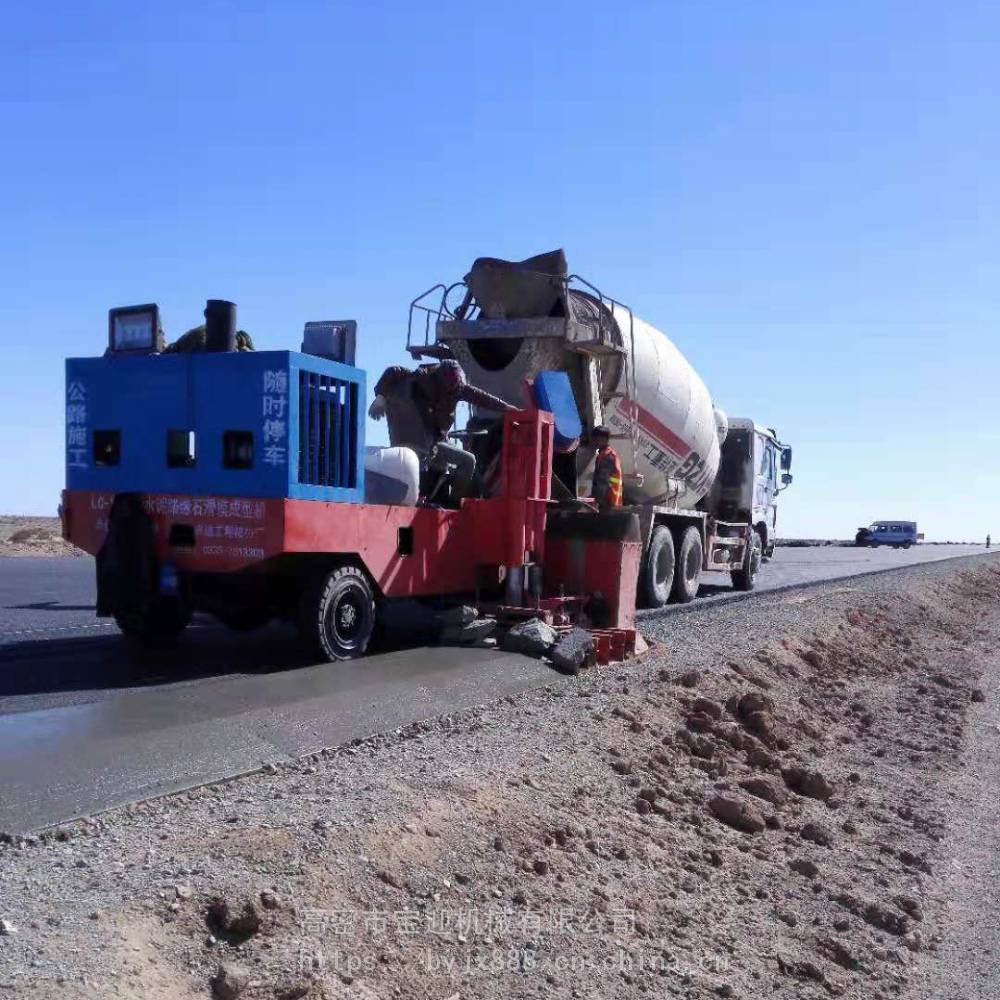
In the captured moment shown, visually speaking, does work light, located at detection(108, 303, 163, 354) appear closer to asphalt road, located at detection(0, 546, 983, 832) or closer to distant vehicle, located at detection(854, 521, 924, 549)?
asphalt road, located at detection(0, 546, 983, 832)

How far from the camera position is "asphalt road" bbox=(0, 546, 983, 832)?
15.5ft

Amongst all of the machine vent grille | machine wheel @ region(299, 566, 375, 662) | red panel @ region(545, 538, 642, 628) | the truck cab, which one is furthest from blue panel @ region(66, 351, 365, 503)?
the truck cab

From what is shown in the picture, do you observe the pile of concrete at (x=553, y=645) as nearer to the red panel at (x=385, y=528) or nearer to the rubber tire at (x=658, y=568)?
the red panel at (x=385, y=528)

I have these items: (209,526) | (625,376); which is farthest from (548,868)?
(625,376)

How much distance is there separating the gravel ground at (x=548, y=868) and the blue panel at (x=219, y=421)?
2266 millimetres

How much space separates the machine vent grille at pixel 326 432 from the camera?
7.74 meters

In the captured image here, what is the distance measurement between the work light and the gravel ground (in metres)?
3.91

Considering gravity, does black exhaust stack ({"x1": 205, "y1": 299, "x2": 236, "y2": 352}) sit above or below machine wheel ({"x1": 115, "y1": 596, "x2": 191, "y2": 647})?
above

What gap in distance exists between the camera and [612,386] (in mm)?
13188

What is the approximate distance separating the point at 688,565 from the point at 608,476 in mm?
4286

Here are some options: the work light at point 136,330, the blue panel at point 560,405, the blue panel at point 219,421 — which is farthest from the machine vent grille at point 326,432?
the blue panel at point 560,405

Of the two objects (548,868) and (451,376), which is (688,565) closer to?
(451,376)

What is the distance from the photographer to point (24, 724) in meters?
5.52

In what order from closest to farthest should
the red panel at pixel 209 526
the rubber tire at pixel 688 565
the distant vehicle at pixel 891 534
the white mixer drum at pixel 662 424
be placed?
the red panel at pixel 209 526 → the white mixer drum at pixel 662 424 → the rubber tire at pixel 688 565 → the distant vehicle at pixel 891 534
